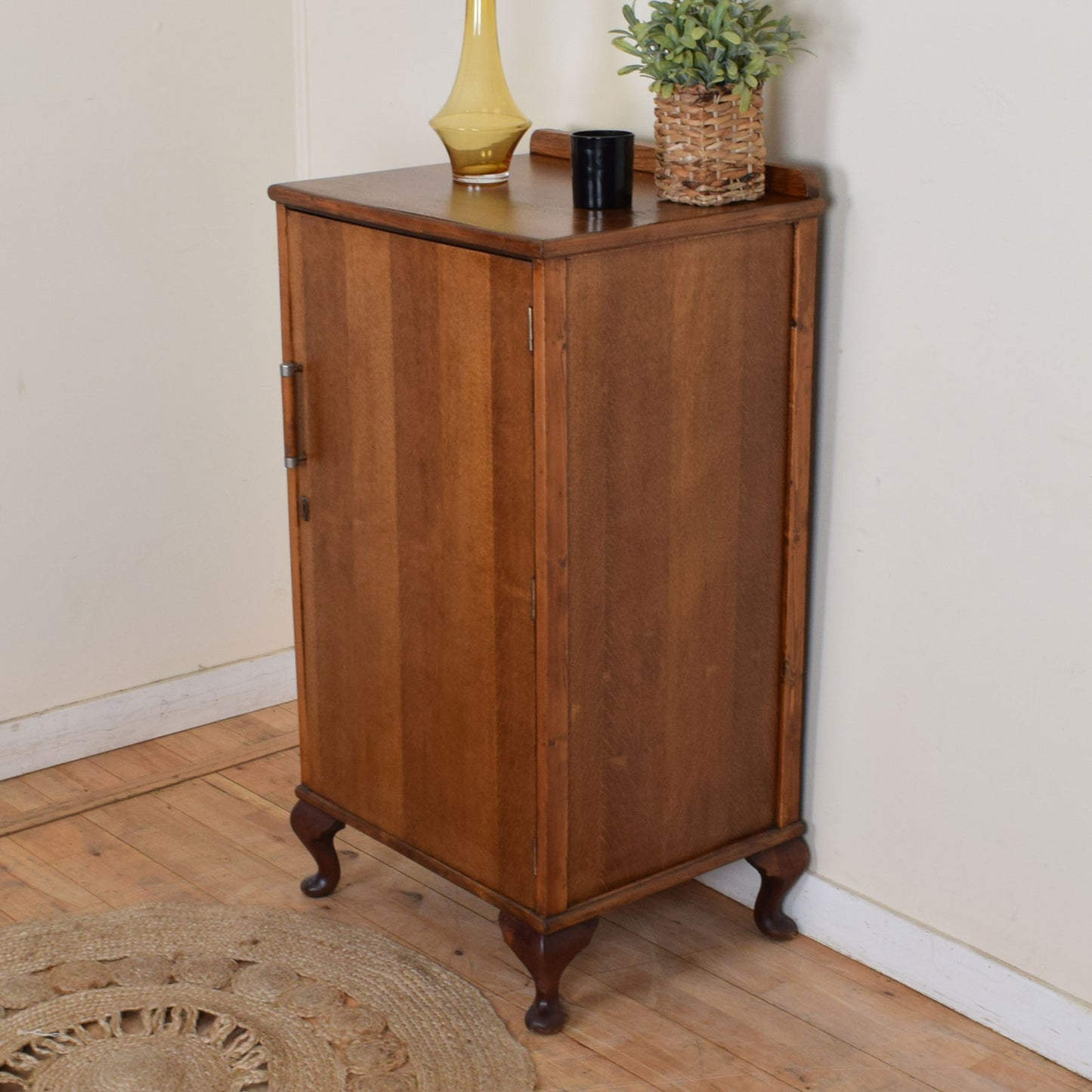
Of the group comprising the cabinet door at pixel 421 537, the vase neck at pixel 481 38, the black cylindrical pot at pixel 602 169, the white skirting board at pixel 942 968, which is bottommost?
the white skirting board at pixel 942 968

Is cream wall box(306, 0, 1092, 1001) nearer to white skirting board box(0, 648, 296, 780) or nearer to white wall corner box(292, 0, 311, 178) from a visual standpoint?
white wall corner box(292, 0, 311, 178)

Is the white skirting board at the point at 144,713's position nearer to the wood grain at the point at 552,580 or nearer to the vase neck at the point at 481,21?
the wood grain at the point at 552,580

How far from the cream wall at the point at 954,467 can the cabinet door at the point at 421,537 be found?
19.4 inches

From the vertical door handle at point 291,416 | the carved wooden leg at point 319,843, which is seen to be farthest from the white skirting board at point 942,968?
the vertical door handle at point 291,416

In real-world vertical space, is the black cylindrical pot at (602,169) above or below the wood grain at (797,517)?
above

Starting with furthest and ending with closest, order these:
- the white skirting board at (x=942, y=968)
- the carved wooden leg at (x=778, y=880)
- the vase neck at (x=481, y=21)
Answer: the carved wooden leg at (x=778, y=880), the vase neck at (x=481, y=21), the white skirting board at (x=942, y=968)

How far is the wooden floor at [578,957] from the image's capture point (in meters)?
1.91

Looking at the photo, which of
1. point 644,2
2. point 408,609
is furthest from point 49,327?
point 644,2

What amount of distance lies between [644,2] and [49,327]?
3.86ft

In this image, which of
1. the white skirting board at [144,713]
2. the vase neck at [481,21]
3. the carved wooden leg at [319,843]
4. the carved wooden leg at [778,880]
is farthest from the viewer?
the white skirting board at [144,713]

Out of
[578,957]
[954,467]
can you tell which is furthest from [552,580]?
[578,957]

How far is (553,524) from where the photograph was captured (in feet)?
5.75

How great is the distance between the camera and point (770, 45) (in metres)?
1.85

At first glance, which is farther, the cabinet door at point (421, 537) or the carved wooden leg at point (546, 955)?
the carved wooden leg at point (546, 955)
